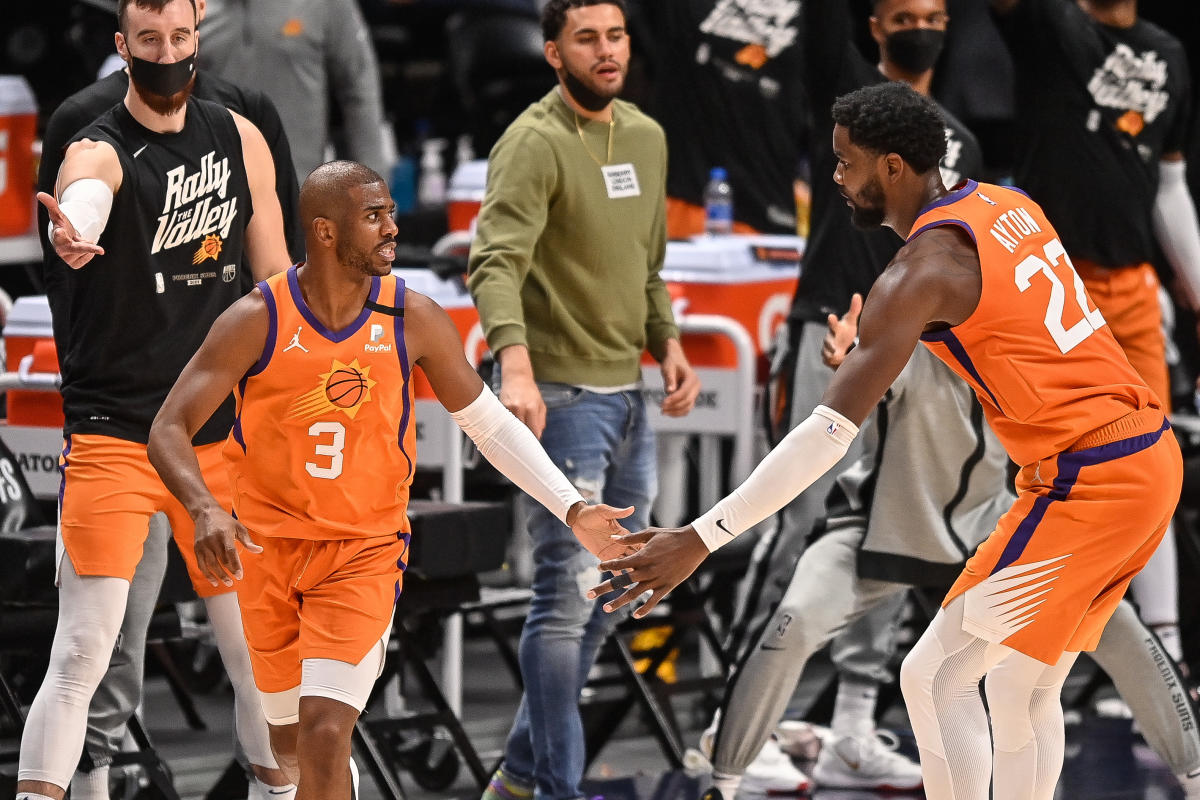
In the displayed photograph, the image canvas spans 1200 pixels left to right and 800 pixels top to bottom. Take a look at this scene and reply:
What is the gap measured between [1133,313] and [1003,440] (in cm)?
Answer: 209

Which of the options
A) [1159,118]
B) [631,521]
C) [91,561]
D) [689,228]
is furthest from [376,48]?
[91,561]

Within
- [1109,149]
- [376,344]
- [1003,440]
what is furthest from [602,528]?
[1109,149]

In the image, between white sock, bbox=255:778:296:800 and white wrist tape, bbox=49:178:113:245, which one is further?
white sock, bbox=255:778:296:800

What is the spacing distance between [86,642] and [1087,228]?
10.6ft

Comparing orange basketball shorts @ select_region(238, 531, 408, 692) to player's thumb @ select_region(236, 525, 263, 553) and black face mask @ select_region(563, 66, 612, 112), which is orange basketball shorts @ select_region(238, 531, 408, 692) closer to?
player's thumb @ select_region(236, 525, 263, 553)

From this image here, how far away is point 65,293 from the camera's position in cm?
425

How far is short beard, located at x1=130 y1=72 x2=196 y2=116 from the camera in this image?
4227 mm

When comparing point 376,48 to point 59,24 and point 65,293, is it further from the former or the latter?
point 65,293

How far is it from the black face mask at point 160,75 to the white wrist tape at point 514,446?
3.03ft

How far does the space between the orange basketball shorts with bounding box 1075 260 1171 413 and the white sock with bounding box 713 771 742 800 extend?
1.92 meters

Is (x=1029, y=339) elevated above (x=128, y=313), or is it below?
above

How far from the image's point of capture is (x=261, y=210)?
14.6 feet

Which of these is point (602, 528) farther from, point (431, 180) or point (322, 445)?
point (431, 180)

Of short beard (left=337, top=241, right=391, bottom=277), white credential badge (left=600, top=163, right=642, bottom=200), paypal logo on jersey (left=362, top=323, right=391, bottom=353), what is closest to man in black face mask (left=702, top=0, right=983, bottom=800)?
white credential badge (left=600, top=163, right=642, bottom=200)
